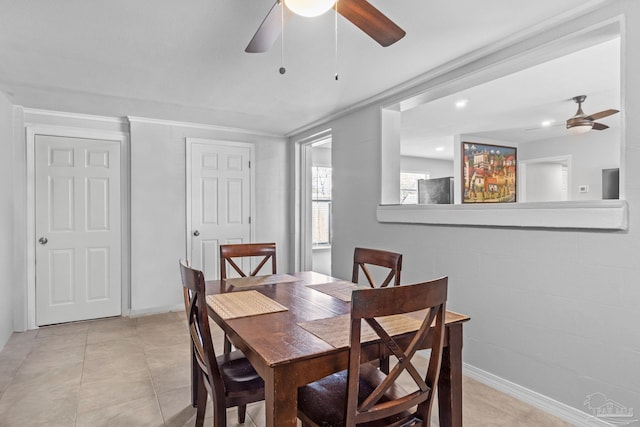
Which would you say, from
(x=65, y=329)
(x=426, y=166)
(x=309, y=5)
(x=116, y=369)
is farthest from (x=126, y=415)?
(x=426, y=166)

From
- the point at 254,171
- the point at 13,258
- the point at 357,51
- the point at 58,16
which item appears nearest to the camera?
the point at 58,16

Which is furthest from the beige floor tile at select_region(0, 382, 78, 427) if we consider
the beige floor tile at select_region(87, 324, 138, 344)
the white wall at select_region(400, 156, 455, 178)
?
the white wall at select_region(400, 156, 455, 178)

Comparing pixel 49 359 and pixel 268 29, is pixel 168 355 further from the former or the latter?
pixel 268 29

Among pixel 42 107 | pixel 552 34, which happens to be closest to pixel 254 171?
pixel 42 107

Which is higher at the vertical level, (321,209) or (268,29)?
(268,29)

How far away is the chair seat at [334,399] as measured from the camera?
1.29m

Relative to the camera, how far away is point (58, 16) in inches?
76.8

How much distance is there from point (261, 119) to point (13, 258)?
9.47ft

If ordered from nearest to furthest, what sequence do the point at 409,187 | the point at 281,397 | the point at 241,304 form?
the point at 281,397, the point at 241,304, the point at 409,187

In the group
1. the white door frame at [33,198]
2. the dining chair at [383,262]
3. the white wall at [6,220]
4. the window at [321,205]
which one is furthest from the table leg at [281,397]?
the window at [321,205]

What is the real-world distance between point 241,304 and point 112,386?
4.59 feet

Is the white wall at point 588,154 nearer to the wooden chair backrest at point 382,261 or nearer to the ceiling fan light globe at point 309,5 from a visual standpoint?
the wooden chair backrest at point 382,261

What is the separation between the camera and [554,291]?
2.09m

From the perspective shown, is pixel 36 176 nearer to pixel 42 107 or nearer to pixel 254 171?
pixel 42 107
